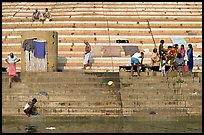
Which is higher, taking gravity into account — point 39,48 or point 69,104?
point 39,48

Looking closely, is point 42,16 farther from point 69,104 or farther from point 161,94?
point 161,94

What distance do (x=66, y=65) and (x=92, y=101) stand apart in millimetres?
6207

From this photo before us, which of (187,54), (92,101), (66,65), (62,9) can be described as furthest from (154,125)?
(62,9)

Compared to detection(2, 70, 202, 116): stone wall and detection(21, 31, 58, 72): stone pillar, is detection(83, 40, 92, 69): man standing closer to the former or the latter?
detection(21, 31, 58, 72): stone pillar

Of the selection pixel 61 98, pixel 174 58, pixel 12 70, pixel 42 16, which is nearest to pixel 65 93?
pixel 61 98

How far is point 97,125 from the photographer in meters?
15.5

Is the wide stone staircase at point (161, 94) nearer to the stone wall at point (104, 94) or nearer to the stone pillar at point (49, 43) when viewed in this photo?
the stone wall at point (104, 94)

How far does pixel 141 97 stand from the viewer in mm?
17797

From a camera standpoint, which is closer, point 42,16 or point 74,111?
point 74,111

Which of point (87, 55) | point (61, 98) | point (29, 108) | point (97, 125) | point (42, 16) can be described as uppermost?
point (42, 16)

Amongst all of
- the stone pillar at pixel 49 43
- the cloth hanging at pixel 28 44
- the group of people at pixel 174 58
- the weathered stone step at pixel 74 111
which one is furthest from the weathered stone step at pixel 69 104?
the cloth hanging at pixel 28 44

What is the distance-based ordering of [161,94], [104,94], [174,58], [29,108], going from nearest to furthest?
[29,108] → [104,94] → [161,94] → [174,58]

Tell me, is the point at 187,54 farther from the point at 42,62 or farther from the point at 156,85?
the point at 42,62

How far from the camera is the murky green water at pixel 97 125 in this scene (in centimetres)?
1448
